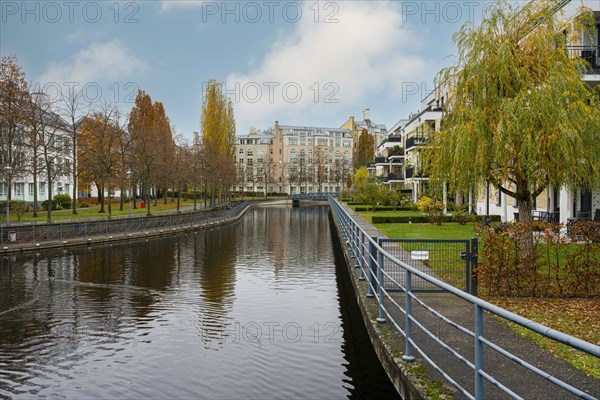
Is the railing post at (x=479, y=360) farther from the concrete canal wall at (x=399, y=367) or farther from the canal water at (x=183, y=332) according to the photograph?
the canal water at (x=183, y=332)

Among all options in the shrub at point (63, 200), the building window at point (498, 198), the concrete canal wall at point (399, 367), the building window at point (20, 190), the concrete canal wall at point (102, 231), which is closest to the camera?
the concrete canal wall at point (399, 367)

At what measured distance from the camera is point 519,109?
41.0ft

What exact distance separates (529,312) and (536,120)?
18.5ft

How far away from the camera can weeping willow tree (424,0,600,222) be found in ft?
41.0

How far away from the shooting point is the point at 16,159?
116ft

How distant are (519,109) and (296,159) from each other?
115475 millimetres

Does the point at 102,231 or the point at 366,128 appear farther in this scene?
the point at 366,128

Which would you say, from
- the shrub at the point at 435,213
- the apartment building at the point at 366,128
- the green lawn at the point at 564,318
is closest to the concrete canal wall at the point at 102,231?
the shrub at the point at 435,213

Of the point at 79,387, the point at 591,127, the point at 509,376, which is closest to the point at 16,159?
the point at 79,387

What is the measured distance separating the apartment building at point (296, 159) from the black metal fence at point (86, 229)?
8573 centimetres

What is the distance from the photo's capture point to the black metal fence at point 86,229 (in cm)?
2381

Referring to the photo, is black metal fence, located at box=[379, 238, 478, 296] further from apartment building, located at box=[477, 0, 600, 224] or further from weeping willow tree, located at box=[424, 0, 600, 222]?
apartment building, located at box=[477, 0, 600, 224]

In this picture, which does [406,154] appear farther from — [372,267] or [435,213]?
[372,267]

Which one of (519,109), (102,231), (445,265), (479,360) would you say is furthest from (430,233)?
(479,360)
